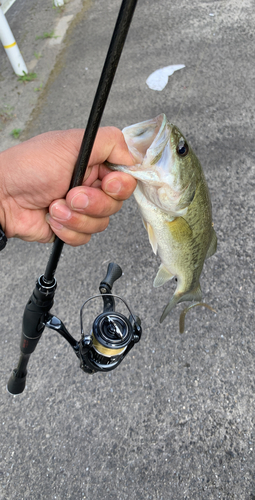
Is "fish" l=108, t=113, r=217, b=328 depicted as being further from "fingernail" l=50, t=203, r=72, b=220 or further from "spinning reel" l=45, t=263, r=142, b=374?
"spinning reel" l=45, t=263, r=142, b=374

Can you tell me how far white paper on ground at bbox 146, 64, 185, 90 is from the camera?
168 inches

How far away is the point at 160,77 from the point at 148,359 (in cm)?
369

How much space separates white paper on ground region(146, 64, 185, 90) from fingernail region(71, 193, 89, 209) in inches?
140

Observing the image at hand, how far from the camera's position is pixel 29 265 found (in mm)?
2938

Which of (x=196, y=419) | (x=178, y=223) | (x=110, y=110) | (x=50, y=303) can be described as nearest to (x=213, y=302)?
(x=196, y=419)

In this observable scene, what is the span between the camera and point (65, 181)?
4.76 ft

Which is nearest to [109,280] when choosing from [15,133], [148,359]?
[148,359]

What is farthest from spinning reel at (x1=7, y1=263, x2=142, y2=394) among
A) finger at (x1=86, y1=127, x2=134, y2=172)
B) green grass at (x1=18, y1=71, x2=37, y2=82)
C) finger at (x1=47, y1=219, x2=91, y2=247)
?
green grass at (x1=18, y1=71, x2=37, y2=82)

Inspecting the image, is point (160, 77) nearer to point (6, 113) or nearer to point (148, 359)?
point (6, 113)

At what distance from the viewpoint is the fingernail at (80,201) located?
4.15 ft

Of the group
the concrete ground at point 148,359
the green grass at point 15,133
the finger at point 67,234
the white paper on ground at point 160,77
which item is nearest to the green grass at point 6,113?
the concrete ground at point 148,359

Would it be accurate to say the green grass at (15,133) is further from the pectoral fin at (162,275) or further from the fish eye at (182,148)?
the fish eye at (182,148)

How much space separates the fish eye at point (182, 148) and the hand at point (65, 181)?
0.20 m

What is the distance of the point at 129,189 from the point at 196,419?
168cm
